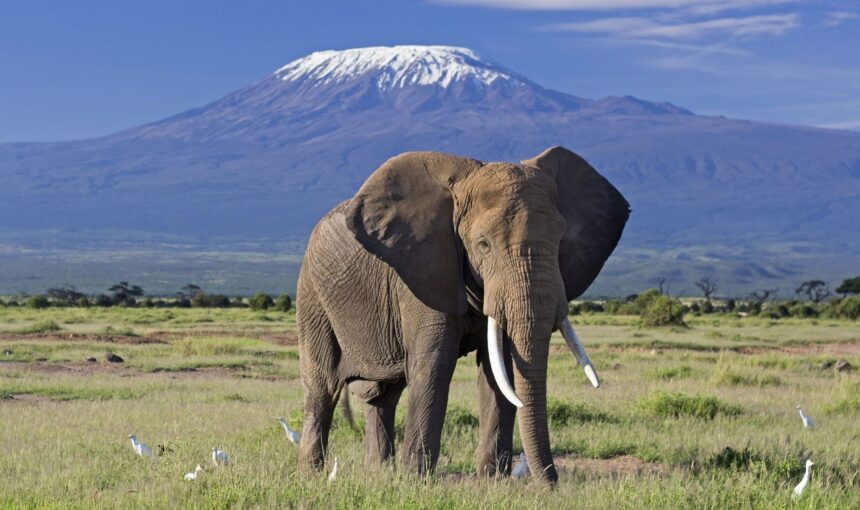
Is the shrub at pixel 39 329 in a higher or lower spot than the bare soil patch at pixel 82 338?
lower

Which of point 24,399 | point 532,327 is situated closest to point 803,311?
point 24,399

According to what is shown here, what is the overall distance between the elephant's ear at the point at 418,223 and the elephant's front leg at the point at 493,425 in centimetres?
69

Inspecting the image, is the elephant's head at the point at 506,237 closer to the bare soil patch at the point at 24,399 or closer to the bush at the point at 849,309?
the bare soil patch at the point at 24,399

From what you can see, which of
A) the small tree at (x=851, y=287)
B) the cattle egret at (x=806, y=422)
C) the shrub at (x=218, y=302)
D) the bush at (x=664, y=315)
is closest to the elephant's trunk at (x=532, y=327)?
the cattle egret at (x=806, y=422)

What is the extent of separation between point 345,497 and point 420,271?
1.69 m

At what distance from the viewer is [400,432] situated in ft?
43.6

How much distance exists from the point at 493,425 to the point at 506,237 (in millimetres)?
1642

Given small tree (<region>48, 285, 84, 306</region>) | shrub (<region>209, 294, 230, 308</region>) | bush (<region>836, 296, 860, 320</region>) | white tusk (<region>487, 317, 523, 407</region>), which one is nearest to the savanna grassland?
white tusk (<region>487, 317, 523, 407</region>)

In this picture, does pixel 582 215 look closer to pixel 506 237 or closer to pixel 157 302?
pixel 506 237

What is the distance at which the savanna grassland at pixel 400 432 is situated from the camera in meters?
8.45

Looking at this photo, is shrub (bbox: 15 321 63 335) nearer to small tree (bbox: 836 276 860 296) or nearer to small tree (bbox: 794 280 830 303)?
small tree (bbox: 836 276 860 296)

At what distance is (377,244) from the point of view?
935 cm

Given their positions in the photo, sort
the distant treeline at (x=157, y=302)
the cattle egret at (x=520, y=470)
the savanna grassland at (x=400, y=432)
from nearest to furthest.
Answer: the savanna grassland at (x=400, y=432), the cattle egret at (x=520, y=470), the distant treeline at (x=157, y=302)

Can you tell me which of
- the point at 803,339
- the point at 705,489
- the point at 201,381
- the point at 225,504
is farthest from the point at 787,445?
the point at 803,339
